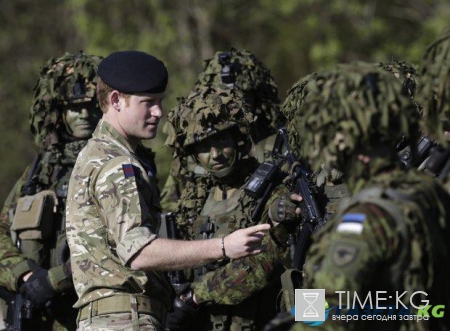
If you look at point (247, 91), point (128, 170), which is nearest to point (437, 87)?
point (128, 170)

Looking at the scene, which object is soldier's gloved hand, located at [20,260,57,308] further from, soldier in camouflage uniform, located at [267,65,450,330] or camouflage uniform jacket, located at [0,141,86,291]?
soldier in camouflage uniform, located at [267,65,450,330]

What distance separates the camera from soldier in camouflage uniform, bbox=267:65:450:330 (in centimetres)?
411

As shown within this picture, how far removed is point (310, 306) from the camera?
14.8 ft

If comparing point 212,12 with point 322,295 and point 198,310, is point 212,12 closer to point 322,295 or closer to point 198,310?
point 198,310

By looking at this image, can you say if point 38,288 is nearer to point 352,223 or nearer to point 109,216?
point 109,216

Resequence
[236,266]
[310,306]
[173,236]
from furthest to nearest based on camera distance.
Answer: [173,236]
[236,266]
[310,306]

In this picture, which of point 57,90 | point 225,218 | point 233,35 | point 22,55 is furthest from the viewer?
point 22,55

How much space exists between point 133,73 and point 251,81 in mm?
3120

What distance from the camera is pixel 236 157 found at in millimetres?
7121

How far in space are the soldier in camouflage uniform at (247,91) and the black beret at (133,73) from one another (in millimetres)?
2272

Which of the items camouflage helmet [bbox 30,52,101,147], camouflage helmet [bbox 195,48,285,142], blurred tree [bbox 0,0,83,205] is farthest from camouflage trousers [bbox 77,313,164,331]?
blurred tree [bbox 0,0,83,205]

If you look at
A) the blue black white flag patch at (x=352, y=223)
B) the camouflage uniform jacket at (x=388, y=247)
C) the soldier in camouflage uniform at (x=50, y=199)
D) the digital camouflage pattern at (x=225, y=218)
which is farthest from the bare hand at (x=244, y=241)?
the soldier in camouflage uniform at (x=50, y=199)

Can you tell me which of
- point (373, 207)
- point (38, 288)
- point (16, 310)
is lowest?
point (16, 310)

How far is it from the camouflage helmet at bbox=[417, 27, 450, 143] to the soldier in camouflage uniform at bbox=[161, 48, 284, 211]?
3.32m
